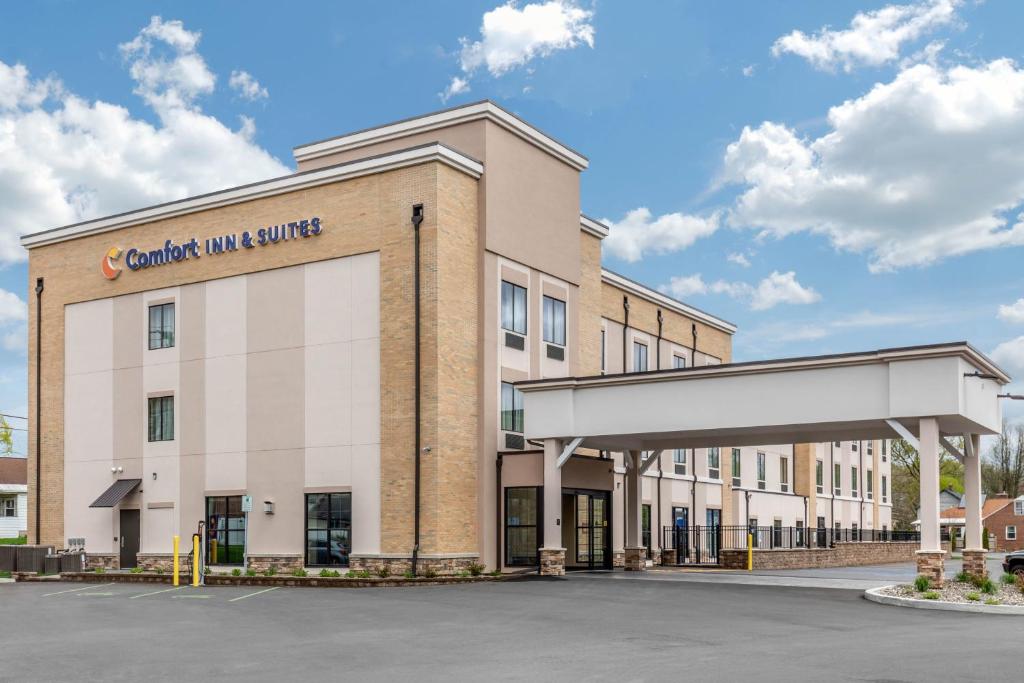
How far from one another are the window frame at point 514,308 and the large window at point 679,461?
15.3 metres

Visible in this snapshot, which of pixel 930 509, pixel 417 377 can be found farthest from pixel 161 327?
pixel 930 509

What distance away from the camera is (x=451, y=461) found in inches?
1251

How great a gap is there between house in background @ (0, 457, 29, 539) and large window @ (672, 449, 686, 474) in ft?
158

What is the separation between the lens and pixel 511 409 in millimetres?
34312

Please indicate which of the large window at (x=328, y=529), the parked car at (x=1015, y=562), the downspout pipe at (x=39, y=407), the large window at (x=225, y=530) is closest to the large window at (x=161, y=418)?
the large window at (x=225, y=530)

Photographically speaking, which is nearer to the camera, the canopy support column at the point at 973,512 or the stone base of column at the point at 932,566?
the stone base of column at the point at 932,566

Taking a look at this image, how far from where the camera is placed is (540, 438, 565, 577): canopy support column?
31609mm

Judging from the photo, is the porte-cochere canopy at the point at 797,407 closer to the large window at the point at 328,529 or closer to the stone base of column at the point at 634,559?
the stone base of column at the point at 634,559

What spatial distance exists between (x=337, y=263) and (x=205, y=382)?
6302mm

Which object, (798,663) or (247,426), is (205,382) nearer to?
(247,426)

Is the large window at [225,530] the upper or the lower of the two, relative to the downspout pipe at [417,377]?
lower

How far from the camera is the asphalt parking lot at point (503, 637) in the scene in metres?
14.0

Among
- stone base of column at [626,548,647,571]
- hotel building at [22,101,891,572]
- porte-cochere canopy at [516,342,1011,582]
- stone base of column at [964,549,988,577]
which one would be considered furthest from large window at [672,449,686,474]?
stone base of column at [964,549,988,577]

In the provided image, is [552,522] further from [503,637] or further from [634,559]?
[503,637]
